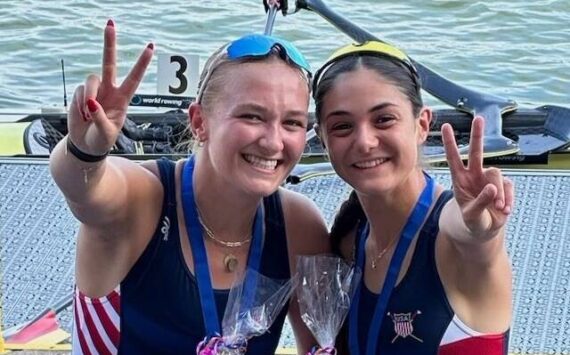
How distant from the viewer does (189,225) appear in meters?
2.16

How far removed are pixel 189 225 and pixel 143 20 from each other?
8527 mm

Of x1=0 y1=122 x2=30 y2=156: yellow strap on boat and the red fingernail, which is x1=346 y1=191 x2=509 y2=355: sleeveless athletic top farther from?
x1=0 y1=122 x2=30 y2=156: yellow strap on boat

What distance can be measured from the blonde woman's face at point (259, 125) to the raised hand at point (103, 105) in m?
0.23

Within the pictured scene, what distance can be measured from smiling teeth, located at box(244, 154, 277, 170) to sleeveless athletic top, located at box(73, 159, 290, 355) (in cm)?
22

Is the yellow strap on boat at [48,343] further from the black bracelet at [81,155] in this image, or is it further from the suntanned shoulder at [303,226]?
the black bracelet at [81,155]

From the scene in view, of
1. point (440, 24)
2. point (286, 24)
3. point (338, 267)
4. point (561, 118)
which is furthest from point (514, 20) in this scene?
point (338, 267)

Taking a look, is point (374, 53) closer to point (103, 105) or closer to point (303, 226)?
point (303, 226)

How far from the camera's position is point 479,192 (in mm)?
1867

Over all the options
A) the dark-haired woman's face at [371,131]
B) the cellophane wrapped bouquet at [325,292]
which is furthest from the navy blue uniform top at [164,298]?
the dark-haired woman's face at [371,131]

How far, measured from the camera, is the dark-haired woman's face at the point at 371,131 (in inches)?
80.2

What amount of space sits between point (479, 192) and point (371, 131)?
281mm

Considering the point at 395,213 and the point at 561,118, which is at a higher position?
the point at 395,213

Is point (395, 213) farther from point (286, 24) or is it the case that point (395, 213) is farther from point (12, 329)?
point (286, 24)

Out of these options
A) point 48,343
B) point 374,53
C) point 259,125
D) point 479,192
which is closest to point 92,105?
point 259,125
